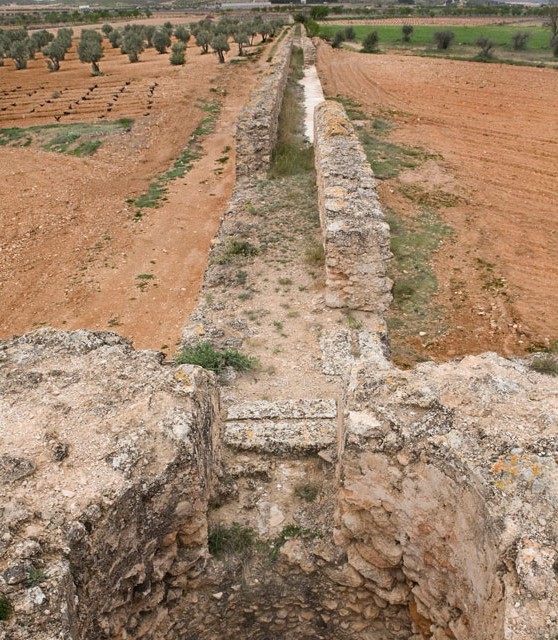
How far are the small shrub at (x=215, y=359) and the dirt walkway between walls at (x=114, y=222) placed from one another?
2.85m

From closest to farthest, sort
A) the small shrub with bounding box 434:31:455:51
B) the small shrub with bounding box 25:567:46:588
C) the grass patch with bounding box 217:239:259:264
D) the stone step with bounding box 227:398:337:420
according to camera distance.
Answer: the small shrub with bounding box 25:567:46:588 → the stone step with bounding box 227:398:337:420 → the grass patch with bounding box 217:239:259:264 → the small shrub with bounding box 434:31:455:51

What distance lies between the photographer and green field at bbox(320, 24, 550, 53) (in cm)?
4253

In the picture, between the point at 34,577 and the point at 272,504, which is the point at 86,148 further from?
the point at 34,577

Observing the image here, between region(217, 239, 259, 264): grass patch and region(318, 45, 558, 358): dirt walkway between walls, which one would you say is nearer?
region(217, 239, 259, 264): grass patch

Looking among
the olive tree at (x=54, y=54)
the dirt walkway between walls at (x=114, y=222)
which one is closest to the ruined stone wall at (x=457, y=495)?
the dirt walkway between walls at (x=114, y=222)

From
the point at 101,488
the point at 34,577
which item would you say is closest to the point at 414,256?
the point at 101,488

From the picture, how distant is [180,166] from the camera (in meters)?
17.7

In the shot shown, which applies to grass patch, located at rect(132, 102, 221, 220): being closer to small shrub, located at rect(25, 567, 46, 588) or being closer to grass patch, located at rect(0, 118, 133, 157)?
grass patch, located at rect(0, 118, 133, 157)

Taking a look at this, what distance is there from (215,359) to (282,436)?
4.89 feet

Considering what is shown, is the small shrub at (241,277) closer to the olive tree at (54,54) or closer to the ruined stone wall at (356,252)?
the ruined stone wall at (356,252)

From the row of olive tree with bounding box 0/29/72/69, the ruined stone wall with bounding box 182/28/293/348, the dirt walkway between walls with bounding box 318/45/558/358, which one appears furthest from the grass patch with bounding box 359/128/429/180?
the row of olive tree with bounding box 0/29/72/69

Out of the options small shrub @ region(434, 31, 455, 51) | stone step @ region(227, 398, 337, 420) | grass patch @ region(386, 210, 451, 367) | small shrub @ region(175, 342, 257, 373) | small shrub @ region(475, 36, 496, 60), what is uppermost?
small shrub @ region(434, 31, 455, 51)

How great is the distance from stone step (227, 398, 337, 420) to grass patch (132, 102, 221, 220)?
992 cm

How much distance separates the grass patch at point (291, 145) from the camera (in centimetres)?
1346
